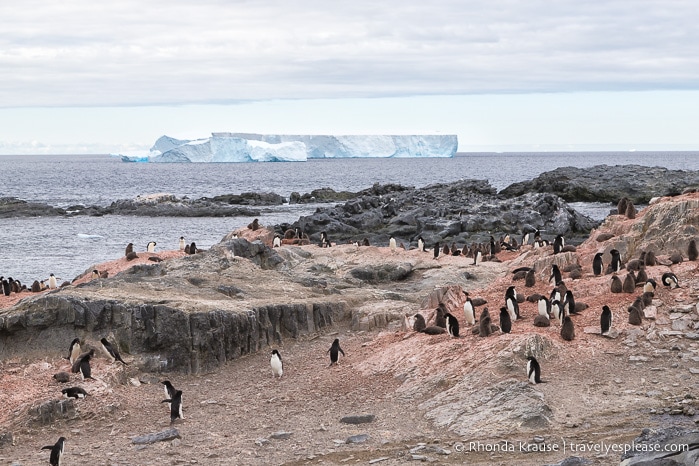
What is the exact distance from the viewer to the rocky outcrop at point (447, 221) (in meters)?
46.6

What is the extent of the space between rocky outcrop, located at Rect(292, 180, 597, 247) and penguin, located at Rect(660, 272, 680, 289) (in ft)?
86.2

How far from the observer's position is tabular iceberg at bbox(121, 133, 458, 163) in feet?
539

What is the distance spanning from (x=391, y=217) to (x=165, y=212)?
23.7 m

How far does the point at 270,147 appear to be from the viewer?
540 ft

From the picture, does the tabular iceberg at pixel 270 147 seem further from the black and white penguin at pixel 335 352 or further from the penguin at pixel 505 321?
the penguin at pixel 505 321

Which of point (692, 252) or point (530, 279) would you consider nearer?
point (692, 252)

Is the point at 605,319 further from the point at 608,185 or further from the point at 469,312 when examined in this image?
the point at 608,185

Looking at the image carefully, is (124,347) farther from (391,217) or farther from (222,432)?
(391,217)

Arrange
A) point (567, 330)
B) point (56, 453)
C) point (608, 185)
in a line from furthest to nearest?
1. point (608, 185)
2. point (567, 330)
3. point (56, 453)

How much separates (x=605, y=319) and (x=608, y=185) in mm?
62509

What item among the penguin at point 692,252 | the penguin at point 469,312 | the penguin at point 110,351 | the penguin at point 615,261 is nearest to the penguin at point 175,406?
the penguin at point 110,351

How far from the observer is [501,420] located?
1265 centimetres

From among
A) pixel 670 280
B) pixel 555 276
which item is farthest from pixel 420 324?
pixel 670 280

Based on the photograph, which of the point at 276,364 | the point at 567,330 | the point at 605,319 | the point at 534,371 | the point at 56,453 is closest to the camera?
the point at 56,453
